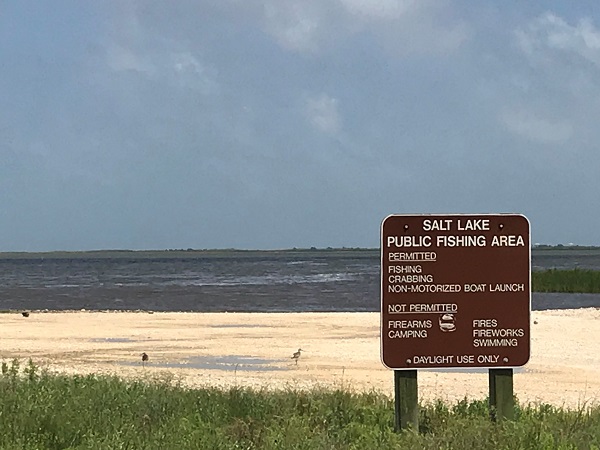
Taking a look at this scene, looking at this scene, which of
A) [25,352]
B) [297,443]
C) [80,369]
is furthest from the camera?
[25,352]

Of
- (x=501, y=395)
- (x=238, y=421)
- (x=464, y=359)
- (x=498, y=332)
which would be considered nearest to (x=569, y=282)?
(x=501, y=395)

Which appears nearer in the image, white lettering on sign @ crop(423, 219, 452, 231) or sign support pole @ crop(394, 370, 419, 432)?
sign support pole @ crop(394, 370, 419, 432)

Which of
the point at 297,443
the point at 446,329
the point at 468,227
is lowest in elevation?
the point at 297,443

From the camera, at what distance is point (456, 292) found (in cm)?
861

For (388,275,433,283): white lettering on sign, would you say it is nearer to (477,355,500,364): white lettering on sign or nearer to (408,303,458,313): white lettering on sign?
(408,303,458,313): white lettering on sign

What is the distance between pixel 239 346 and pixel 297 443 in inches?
544

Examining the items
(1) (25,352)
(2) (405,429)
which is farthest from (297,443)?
(1) (25,352)

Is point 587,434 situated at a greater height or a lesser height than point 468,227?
lesser

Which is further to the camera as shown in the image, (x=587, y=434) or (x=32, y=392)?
(x=32, y=392)

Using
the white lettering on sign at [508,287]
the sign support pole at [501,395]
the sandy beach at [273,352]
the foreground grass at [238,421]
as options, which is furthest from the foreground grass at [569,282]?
the white lettering on sign at [508,287]

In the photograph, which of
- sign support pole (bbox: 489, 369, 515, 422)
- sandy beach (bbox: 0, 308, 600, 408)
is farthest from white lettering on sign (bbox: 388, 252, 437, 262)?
sandy beach (bbox: 0, 308, 600, 408)

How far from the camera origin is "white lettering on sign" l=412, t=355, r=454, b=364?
8570mm

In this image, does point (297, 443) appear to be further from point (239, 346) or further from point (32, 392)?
point (239, 346)

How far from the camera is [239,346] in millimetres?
21250
